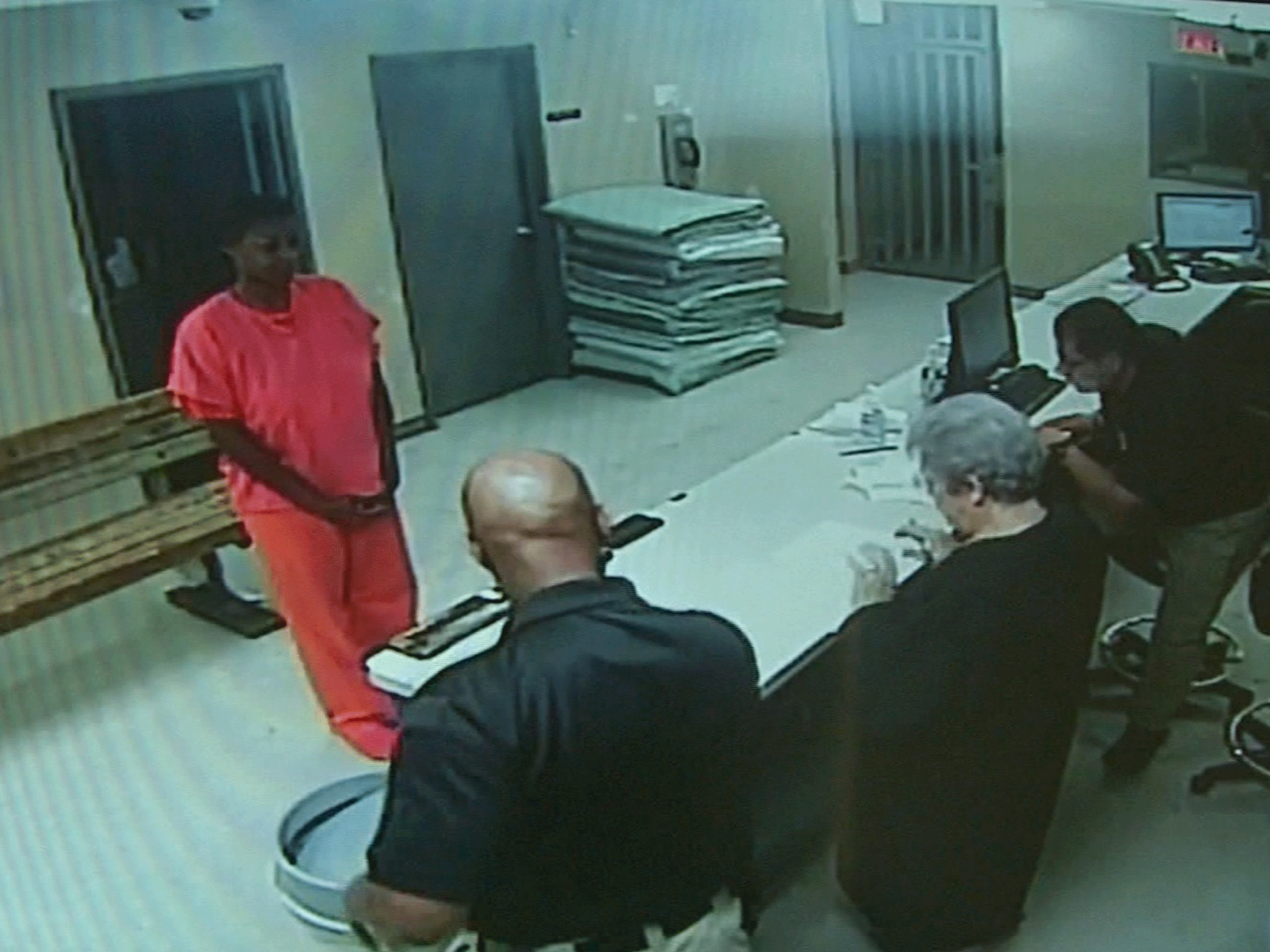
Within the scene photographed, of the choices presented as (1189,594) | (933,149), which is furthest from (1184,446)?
(933,149)

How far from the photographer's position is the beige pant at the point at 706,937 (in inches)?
44.7

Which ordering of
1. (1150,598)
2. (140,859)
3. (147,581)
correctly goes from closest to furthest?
(140,859)
(1150,598)
(147,581)

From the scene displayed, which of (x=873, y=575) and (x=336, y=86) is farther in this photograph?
(x=336, y=86)

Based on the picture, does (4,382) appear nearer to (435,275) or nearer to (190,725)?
(190,725)

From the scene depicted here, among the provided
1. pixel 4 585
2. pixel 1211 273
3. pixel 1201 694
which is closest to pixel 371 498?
pixel 4 585

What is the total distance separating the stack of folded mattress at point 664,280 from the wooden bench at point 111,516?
847mm

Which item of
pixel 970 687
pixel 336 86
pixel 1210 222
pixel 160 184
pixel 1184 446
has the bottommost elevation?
pixel 970 687

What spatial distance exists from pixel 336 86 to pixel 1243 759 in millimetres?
1606

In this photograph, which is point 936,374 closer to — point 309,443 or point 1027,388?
point 1027,388

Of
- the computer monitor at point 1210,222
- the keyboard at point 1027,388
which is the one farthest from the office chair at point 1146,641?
the computer monitor at point 1210,222

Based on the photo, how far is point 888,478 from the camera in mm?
1911

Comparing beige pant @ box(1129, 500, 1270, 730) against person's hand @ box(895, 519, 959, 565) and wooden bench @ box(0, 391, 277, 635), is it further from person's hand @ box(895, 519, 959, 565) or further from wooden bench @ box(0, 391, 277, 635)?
wooden bench @ box(0, 391, 277, 635)

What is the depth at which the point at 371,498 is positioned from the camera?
1.92m

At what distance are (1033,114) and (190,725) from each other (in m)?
2.72
